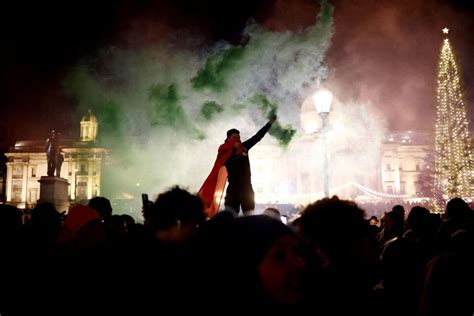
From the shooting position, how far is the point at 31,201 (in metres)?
87.8

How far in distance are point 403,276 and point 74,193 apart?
84.9 metres

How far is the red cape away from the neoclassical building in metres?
75.3

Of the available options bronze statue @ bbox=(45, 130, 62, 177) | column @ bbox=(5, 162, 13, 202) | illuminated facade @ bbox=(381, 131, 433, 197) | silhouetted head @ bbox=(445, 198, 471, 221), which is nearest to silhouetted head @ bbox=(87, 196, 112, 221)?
silhouetted head @ bbox=(445, 198, 471, 221)

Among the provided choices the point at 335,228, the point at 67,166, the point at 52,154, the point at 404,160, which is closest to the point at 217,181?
the point at 335,228

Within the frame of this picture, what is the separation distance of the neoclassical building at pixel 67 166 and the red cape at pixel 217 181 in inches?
2966

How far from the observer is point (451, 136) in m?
44.5

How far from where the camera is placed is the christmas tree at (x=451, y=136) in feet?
138

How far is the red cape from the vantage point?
7254 mm

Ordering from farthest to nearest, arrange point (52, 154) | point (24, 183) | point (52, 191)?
1. point (24, 183)
2. point (52, 154)
3. point (52, 191)

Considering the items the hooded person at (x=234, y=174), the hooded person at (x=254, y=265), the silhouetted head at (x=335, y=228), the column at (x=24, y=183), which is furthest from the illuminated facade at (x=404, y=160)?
the hooded person at (x=254, y=265)

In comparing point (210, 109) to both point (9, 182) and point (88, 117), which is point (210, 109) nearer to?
point (88, 117)

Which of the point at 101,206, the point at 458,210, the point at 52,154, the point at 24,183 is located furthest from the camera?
the point at 24,183

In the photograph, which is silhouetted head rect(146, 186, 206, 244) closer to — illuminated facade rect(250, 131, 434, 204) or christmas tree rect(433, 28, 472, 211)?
christmas tree rect(433, 28, 472, 211)

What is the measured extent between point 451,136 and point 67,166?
6817cm
